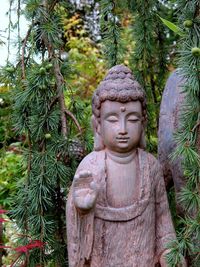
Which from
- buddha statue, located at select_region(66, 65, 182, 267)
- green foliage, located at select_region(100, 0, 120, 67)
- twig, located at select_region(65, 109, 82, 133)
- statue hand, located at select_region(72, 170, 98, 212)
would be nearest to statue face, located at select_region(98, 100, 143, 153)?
buddha statue, located at select_region(66, 65, 182, 267)

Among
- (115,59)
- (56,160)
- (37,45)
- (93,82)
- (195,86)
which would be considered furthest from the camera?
(93,82)

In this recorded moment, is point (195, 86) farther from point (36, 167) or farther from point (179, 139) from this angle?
point (36, 167)

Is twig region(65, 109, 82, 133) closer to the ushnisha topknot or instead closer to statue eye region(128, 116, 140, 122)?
the ushnisha topknot

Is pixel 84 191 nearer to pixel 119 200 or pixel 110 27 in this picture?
pixel 119 200

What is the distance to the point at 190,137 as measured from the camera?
182 centimetres

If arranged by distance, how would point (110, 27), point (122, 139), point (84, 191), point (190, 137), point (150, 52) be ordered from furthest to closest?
point (150, 52) < point (110, 27) < point (122, 139) < point (84, 191) < point (190, 137)

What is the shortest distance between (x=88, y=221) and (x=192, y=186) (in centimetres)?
38

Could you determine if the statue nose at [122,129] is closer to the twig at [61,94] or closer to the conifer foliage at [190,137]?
the conifer foliage at [190,137]

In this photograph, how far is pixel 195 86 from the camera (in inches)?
71.2

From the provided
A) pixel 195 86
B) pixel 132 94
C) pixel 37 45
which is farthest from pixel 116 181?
pixel 37 45

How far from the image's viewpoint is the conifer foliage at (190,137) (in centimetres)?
180

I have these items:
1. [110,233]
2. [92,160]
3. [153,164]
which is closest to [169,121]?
[153,164]

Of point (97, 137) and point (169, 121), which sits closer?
point (97, 137)

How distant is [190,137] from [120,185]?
358mm
